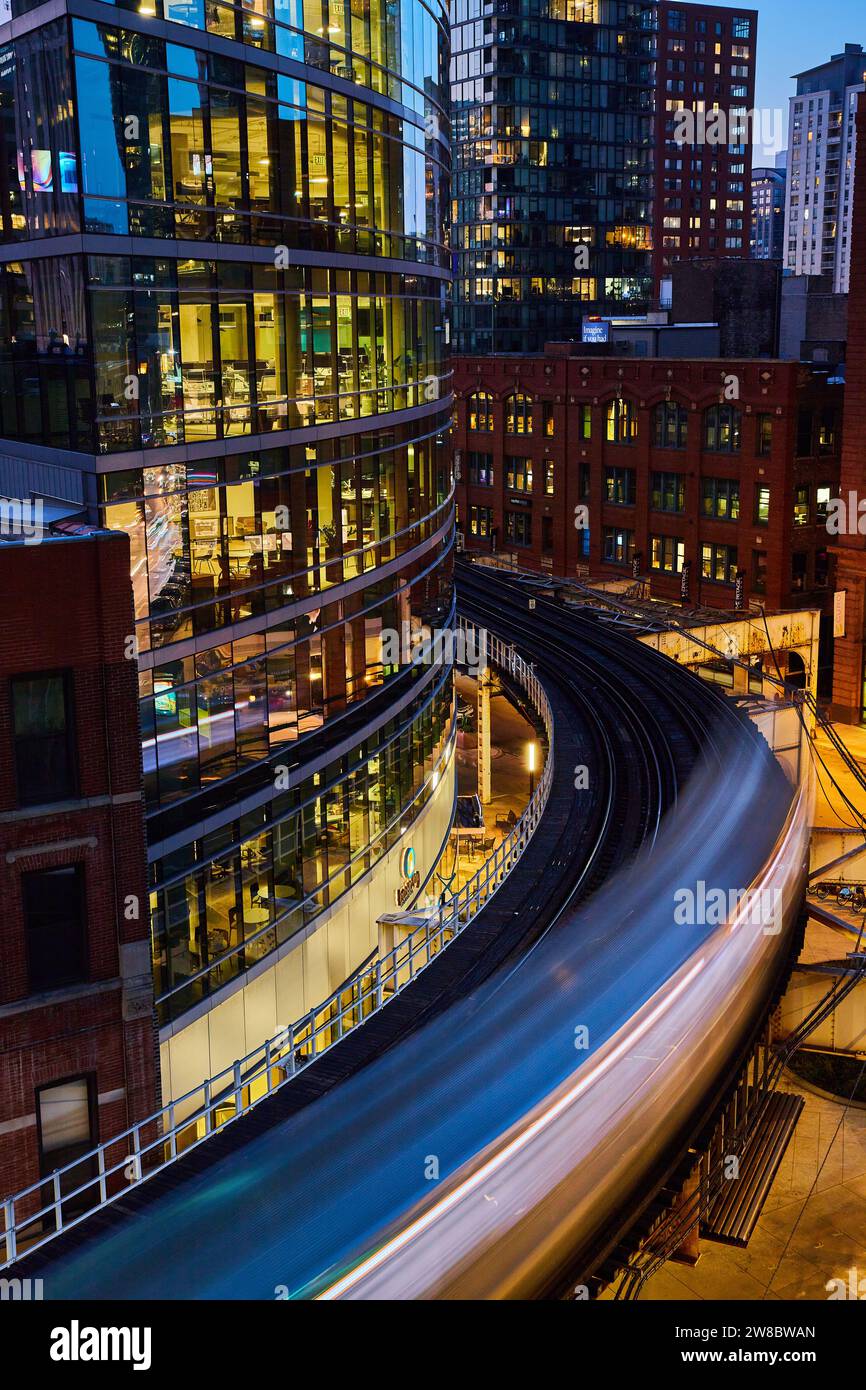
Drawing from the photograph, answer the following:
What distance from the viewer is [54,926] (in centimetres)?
1981

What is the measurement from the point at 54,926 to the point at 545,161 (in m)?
111

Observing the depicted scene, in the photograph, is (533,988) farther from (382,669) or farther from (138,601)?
(382,669)

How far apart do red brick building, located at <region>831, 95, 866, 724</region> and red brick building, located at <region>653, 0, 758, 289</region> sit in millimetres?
121623

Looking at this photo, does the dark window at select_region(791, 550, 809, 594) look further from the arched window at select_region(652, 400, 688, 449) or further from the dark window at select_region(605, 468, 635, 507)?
the dark window at select_region(605, 468, 635, 507)

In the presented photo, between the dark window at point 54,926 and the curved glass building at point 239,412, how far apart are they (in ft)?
6.70

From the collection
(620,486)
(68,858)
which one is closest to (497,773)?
(620,486)

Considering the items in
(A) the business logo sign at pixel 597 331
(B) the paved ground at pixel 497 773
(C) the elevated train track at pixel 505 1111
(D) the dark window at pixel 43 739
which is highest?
(A) the business logo sign at pixel 597 331

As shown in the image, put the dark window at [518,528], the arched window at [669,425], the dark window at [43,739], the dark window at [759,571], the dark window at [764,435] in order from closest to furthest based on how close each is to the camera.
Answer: the dark window at [43,739]
the dark window at [764,435]
the dark window at [759,571]
the arched window at [669,425]
the dark window at [518,528]

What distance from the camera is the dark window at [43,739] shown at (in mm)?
19141

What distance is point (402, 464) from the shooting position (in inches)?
1255

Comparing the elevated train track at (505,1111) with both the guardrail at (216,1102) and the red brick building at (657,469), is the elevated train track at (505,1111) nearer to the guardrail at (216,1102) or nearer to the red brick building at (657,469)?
the guardrail at (216,1102)

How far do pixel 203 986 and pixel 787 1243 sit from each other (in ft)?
33.4

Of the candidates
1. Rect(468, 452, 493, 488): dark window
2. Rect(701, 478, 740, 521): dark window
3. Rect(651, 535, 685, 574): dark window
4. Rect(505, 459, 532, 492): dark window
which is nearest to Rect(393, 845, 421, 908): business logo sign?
Rect(701, 478, 740, 521): dark window

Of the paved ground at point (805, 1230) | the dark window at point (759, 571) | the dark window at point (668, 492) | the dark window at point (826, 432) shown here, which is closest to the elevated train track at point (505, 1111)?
the paved ground at point (805, 1230)
